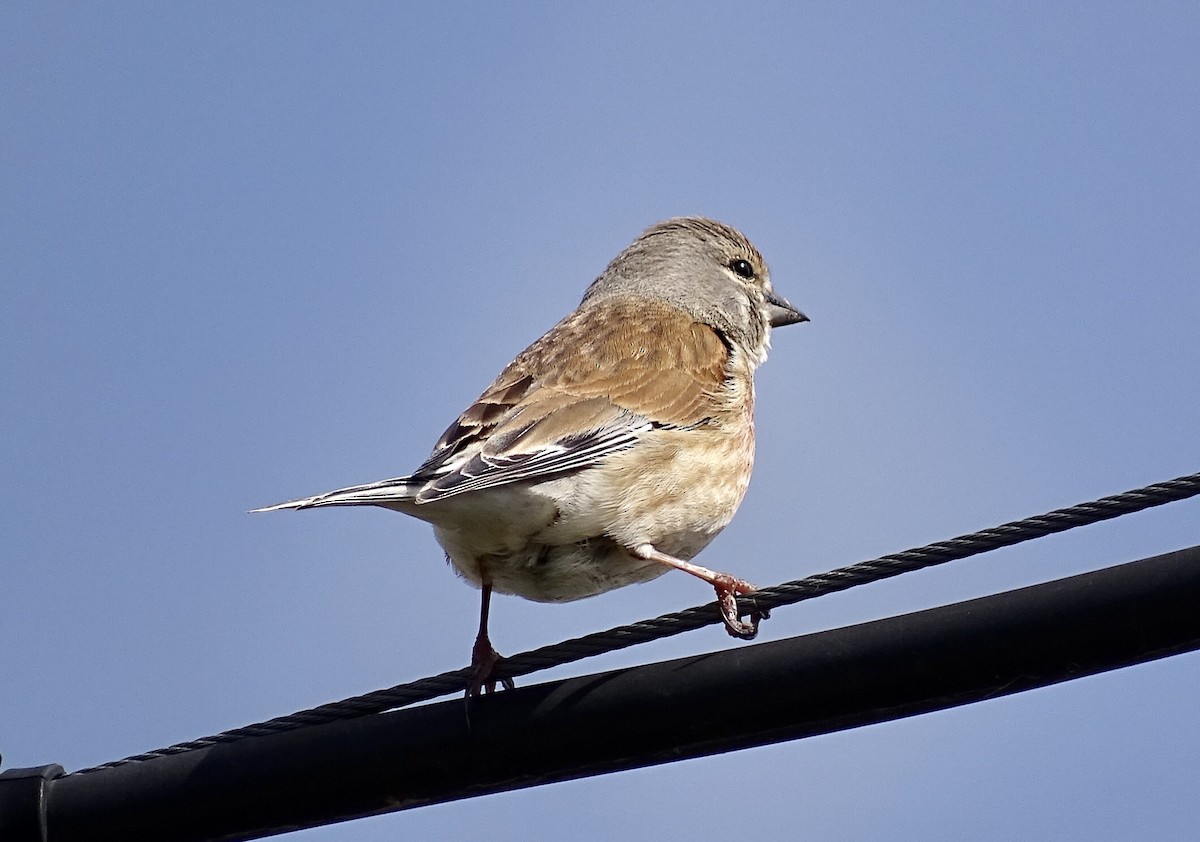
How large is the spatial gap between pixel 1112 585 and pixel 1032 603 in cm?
21

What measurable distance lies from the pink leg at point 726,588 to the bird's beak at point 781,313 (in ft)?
8.41

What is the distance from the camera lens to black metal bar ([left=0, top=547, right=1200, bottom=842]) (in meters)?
3.76

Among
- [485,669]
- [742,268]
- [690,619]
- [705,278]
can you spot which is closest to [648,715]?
[690,619]

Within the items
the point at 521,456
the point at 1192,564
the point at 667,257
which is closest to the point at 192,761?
the point at 521,456

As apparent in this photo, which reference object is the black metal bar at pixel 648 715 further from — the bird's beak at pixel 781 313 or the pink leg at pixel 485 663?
the bird's beak at pixel 781 313

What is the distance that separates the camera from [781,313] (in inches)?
340

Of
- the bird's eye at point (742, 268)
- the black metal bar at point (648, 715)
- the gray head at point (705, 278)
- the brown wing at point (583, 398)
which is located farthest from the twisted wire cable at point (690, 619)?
the bird's eye at point (742, 268)

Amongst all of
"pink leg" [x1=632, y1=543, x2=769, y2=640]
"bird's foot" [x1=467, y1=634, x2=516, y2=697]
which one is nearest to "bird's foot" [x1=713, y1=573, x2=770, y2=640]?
"pink leg" [x1=632, y1=543, x2=769, y2=640]

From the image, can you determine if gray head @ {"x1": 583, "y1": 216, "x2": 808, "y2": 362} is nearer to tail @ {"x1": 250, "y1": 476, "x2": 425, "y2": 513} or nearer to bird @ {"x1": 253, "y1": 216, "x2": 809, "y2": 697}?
bird @ {"x1": 253, "y1": 216, "x2": 809, "y2": 697}

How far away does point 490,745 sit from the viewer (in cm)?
439

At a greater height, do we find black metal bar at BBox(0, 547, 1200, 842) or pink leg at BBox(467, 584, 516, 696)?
pink leg at BBox(467, 584, 516, 696)

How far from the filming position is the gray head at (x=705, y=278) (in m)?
8.26

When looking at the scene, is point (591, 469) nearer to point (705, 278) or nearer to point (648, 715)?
point (648, 715)

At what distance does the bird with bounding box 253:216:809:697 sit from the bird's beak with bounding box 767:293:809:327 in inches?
39.4
